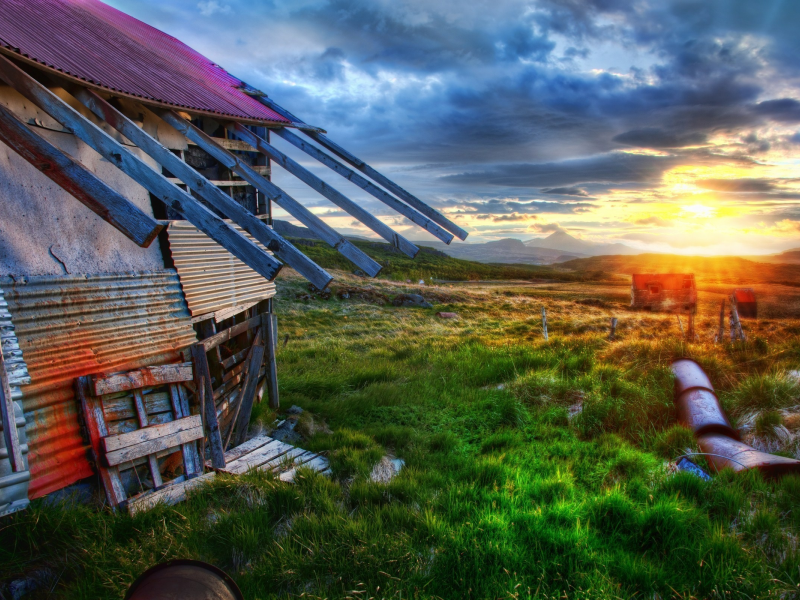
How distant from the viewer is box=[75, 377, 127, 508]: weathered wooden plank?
12.9 feet

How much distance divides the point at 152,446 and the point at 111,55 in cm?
548

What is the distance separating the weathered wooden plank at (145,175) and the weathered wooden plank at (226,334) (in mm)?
2255

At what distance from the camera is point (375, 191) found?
266 inches

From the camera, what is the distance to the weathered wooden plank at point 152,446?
4.06 meters

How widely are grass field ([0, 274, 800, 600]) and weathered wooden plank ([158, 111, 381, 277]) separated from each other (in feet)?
7.95

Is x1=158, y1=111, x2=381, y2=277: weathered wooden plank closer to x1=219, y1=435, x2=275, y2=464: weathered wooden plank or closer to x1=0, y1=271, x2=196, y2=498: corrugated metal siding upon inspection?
x1=0, y1=271, x2=196, y2=498: corrugated metal siding

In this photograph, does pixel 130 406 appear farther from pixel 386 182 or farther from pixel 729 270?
pixel 729 270

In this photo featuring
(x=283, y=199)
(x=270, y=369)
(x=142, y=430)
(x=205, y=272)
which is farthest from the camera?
(x=270, y=369)

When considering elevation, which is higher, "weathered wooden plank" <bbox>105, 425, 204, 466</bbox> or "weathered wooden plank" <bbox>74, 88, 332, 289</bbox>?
"weathered wooden plank" <bbox>74, 88, 332, 289</bbox>

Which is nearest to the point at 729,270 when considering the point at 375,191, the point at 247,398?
the point at 375,191

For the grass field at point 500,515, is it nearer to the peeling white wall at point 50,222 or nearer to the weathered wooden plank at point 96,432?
the weathered wooden plank at point 96,432

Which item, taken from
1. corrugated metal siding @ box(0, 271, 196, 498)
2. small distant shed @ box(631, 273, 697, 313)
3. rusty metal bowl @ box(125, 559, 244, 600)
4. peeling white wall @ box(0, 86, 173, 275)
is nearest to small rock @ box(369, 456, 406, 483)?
rusty metal bowl @ box(125, 559, 244, 600)

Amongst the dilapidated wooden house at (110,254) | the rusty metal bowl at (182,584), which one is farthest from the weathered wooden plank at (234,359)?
the rusty metal bowl at (182,584)

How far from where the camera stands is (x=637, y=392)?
21.4 feet
